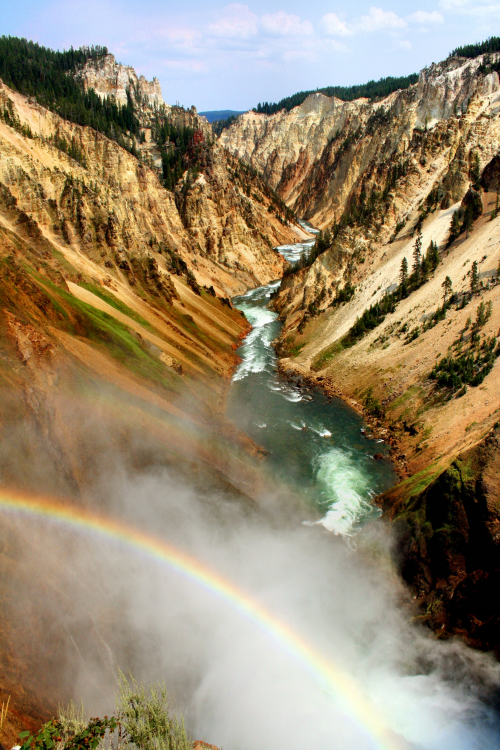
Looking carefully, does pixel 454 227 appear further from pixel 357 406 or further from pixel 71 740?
pixel 71 740

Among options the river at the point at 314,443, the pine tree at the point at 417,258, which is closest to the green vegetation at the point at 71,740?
the river at the point at 314,443

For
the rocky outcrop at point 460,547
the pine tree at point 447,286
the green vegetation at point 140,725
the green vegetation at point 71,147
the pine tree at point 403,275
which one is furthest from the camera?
the green vegetation at point 71,147

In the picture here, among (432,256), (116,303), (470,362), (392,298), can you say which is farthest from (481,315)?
(116,303)

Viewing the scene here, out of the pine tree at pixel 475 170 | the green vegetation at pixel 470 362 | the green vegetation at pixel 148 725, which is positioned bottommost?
the green vegetation at pixel 148 725

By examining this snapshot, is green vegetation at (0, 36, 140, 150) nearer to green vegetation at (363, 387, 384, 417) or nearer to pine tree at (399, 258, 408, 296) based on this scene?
pine tree at (399, 258, 408, 296)

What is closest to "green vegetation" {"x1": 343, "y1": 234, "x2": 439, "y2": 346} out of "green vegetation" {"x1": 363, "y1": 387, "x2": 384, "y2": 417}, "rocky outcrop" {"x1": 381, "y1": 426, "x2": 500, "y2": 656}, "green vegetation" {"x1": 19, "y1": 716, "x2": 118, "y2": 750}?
"green vegetation" {"x1": 363, "y1": 387, "x2": 384, "y2": 417}

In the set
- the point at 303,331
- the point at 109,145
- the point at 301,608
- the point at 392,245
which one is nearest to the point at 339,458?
the point at 301,608

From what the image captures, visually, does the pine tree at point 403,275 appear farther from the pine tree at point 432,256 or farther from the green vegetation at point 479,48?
the green vegetation at point 479,48
